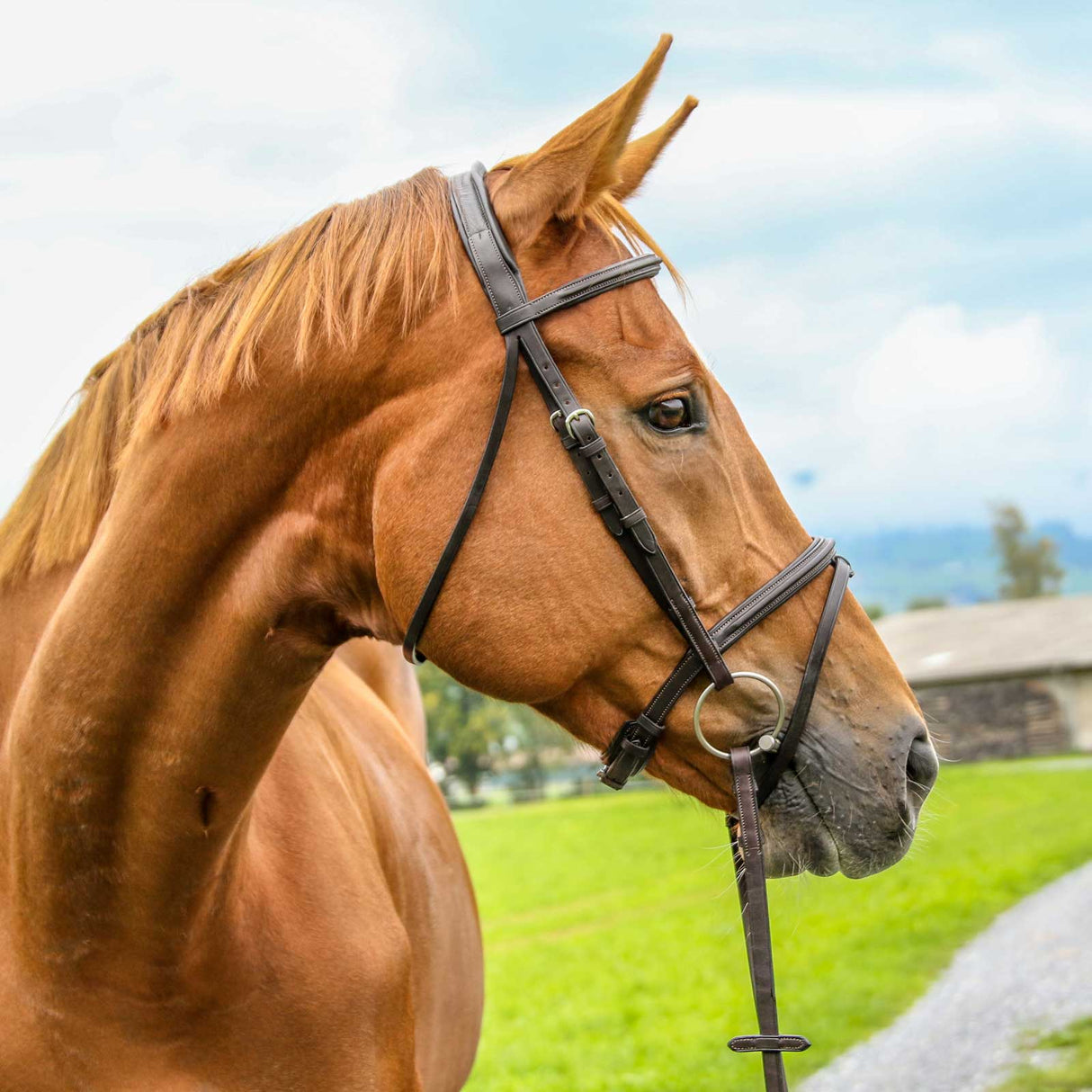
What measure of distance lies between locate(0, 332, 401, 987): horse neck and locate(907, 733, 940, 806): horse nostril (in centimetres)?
109

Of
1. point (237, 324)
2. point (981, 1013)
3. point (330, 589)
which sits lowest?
point (981, 1013)

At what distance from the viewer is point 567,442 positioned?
225 centimetres

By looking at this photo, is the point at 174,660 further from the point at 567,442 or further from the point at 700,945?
the point at 700,945

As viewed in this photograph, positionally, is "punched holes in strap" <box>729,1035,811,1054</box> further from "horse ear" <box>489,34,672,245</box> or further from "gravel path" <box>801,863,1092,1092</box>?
"gravel path" <box>801,863,1092,1092</box>

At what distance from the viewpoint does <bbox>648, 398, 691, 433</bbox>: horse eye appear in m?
2.28

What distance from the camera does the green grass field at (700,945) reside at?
8406 millimetres

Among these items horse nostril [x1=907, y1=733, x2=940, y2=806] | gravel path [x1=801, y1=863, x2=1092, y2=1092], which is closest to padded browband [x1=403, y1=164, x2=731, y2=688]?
horse nostril [x1=907, y1=733, x2=940, y2=806]

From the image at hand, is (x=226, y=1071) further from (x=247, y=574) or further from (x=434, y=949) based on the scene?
(x=434, y=949)

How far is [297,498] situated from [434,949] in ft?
6.49

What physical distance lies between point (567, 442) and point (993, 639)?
177 feet

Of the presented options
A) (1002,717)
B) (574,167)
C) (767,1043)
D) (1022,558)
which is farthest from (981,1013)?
(1022,558)

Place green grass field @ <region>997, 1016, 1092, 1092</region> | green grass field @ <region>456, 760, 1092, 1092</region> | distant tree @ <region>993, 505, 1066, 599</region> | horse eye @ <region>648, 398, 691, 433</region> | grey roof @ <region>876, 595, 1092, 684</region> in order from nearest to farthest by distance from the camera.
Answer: horse eye @ <region>648, 398, 691, 433</region>, green grass field @ <region>997, 1016, 1092, 1092</region>, green grass field @ <region>456, 760, 1092, 1092</region>, grey roof @ <region>876, 595, 1092, 684</region>, distant tree @ <region>993, 505, 1066, 599</region>

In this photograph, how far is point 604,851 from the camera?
2391 cm

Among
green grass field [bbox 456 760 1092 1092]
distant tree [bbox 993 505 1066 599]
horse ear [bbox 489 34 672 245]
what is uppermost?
horse ear [bbox 489 34 672 245]
